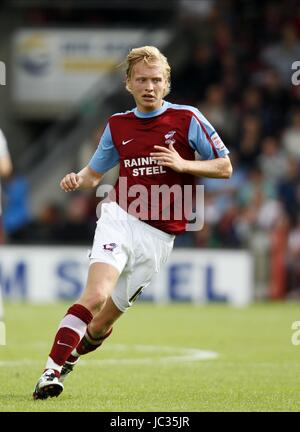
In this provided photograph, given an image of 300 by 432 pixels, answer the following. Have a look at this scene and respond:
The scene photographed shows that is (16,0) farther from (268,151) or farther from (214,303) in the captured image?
(214,303)

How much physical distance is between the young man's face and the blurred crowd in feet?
36.2

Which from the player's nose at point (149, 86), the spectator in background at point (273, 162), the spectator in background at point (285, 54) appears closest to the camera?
the player's nose at point (149, 86)

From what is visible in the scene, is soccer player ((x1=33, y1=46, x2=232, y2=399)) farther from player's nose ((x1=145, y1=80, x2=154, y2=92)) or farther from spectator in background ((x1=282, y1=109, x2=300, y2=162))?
spectator in background ((x1=282, y1=109, x2=300, y2=162))

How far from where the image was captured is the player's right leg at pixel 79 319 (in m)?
7.78

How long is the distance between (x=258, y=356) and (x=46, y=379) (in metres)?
4.06

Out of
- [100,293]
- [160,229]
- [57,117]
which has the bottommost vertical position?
[100,293]

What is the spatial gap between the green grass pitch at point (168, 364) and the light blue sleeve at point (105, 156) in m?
1.60

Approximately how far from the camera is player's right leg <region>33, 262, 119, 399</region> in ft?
25.5

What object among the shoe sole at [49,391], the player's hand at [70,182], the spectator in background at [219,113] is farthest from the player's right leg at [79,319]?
the spectator in background at [219,113]

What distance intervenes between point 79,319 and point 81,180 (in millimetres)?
1097

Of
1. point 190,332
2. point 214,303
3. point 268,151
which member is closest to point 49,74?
point 268,151

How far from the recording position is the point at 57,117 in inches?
1048

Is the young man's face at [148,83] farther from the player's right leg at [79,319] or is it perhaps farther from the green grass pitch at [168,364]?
the green grass pitch at [168,364]

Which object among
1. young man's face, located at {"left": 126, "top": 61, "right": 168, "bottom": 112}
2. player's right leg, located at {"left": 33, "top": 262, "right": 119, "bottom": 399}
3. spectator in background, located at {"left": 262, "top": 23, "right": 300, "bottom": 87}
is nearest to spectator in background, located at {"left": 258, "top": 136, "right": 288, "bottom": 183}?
spectator in background, located at {"left": 262, "top": 23, "right": 300, "bottom": 87}
